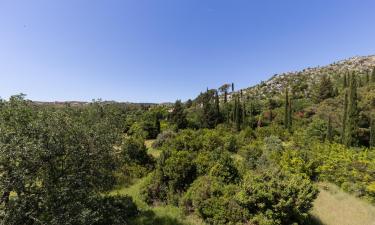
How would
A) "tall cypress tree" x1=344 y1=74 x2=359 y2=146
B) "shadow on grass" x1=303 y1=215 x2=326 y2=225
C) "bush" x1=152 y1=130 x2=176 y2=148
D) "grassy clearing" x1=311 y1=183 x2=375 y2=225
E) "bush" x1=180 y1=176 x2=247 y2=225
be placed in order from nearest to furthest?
"bush" x1=180 y1=176 x2=247 y2=225 → "shadow on grass" x1=303 y1=215 x2=326 y2=225 → "grassy clearing" x1=311 y1=183 x2=375 y2=225 → "tall cypress tree" x1=344 y1=74 x2=359 y2=146 → "bush" x1=152 y1=130 x2=176 y2=148

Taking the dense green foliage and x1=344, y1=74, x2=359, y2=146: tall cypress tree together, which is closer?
the dense green foliage

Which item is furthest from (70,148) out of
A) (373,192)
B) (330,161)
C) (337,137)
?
(337,137)

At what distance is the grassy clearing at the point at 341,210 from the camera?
13742 millimetres

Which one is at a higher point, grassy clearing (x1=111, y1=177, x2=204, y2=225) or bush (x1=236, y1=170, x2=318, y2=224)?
bush (x1=236, y1=170, x2=318, y2=224)

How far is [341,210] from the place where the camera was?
15172mm

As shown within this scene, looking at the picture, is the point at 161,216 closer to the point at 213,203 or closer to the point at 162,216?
the point at 162,216

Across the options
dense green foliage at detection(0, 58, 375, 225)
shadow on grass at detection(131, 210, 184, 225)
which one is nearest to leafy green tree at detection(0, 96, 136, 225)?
dense green foliage at detection(0, 58, 375, 225)

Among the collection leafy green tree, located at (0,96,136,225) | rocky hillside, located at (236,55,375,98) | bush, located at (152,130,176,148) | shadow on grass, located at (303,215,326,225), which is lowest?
shadow on grass, located at (303,215,326,225)

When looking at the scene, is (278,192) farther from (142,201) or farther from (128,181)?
(128,181)

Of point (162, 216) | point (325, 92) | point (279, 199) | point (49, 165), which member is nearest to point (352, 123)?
point (325, 92)

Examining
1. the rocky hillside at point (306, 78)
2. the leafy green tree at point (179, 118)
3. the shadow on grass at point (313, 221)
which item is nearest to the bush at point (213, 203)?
the shadow on grass at point (313, 221)

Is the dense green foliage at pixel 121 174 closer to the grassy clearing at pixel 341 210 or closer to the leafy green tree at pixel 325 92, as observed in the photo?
the grassy clearing at pixel 341 210

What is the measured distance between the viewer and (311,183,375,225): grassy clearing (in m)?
13.7

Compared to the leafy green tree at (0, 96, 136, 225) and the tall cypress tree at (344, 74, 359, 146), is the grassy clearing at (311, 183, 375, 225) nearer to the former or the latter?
the leafy green tree at (0, 96, 136, 225)
